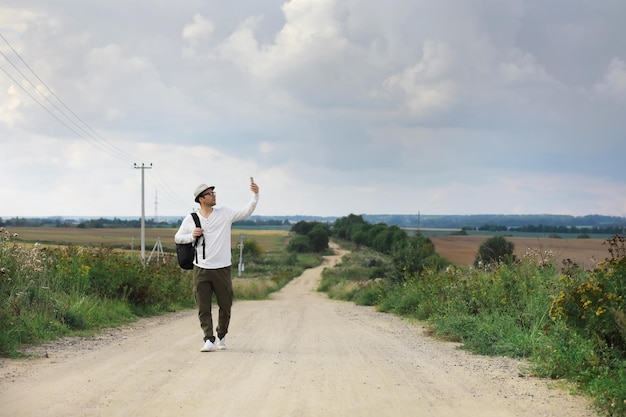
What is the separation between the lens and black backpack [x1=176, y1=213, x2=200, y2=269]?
36.4ft

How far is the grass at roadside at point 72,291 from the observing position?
12359mm

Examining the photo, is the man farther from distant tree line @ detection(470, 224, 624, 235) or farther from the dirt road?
distant tree line @ detection(470, 224, 624, 235)

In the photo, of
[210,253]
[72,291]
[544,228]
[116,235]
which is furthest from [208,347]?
[544,228]

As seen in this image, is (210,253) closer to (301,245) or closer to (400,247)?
(400,247)

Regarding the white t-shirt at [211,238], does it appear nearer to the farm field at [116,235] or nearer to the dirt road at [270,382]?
the dirt road at [270,382]

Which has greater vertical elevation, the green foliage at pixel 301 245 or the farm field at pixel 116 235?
the farm field at pixel 116 235

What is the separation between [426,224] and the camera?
611ft

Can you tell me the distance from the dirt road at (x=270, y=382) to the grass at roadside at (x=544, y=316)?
0.40 meters

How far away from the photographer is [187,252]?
1109 cm

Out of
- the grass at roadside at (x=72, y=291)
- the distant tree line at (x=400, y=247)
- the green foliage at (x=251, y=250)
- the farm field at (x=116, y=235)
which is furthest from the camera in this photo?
the green foliage at (x=251, y=250)

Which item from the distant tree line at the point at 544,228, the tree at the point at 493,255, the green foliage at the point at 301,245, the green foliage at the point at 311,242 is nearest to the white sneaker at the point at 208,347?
the tree at the point at 493,255

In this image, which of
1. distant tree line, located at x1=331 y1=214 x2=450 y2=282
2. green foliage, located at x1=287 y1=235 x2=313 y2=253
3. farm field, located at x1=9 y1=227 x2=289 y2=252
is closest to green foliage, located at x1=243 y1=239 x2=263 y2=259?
distant tree line, located at x1=331 y1=214 x2=450 y2=282

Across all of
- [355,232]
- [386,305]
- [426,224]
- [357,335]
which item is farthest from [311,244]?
[357,335]

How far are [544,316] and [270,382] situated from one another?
5632 millimetres
